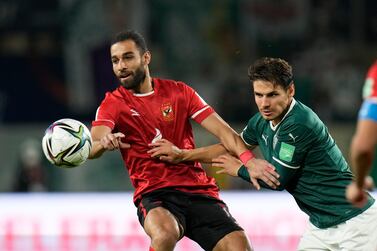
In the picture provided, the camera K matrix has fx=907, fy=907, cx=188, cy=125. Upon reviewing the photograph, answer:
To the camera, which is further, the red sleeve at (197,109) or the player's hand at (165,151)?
the red sleeve at (197,109)

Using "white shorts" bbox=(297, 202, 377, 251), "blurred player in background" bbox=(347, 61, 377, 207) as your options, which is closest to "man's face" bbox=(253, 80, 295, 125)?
"white shorts" bbox=(297, 202, 377, 251)

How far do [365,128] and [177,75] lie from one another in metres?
8.49

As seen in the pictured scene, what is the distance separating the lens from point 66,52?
12414 mm

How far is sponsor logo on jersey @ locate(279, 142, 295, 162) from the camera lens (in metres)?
5.03

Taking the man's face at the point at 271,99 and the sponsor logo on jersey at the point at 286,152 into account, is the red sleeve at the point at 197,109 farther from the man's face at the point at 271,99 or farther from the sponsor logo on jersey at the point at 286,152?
the sponsor logo on jersey at the point at 286,152

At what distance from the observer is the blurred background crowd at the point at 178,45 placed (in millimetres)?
12062

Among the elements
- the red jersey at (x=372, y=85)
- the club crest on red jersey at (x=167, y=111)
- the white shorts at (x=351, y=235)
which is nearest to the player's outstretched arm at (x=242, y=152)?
the club crest on red jersey at (x=167, y=111)

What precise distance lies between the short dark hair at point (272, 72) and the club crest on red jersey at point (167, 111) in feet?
2.64

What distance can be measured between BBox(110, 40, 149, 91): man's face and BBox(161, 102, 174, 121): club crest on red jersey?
9.0 inches

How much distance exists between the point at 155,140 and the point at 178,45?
270 inches

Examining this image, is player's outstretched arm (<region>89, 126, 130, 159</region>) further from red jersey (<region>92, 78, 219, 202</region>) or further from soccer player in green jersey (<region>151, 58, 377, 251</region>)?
soccer player in green jersey (<region>151, 58, 377, 251</region>)

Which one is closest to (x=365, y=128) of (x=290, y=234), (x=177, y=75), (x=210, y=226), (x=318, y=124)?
(x=318, y=124)

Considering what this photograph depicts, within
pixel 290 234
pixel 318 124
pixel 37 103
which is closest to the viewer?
pixel 318 124

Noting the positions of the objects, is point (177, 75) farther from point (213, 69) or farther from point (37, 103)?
point (37, 103)
